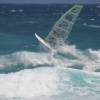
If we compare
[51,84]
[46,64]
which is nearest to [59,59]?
A: [46,64]

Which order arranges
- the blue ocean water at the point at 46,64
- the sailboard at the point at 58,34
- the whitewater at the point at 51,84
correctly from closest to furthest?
1. the whitewater at the point at 51,84
2. the blue ocean water at the point at 46,64
3. the sailboard at the point at 58,34

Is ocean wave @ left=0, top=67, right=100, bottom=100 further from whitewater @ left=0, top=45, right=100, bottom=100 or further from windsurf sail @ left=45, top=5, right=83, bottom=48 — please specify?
windsurf sail @ left=45, top=5, right=83, bottom=48

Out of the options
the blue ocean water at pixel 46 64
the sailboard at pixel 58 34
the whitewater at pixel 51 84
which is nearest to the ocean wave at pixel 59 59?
the blue ocean water at pixel 46 64

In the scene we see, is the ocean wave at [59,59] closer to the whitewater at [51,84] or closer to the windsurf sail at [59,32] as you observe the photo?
the windsurf sail at [59,32]

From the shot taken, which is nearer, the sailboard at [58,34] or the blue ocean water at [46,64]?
the blue ocean water at [46,64]

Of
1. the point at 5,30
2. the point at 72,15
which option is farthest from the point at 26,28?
the point at 72,15

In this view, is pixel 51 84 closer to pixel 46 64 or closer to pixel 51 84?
pixel 51 84

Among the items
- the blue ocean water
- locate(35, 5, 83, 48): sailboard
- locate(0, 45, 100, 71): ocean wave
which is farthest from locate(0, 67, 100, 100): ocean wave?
locate(35, 5, 83, 48): sailboard

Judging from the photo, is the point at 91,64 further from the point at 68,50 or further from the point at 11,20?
the point at 11,20

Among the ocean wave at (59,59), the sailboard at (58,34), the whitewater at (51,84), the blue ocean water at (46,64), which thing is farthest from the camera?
Result: the sailboard at (58,34)
